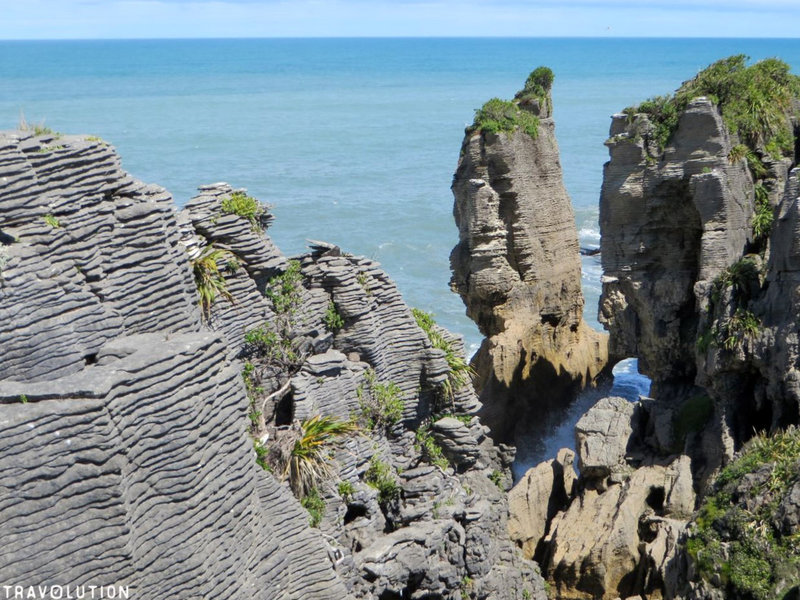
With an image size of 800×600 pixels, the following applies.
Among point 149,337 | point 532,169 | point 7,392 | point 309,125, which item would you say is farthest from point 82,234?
point 309,125

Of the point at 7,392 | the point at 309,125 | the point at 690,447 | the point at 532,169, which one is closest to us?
the point at 7,392

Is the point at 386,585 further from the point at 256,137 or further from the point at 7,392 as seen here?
the point at 256,137

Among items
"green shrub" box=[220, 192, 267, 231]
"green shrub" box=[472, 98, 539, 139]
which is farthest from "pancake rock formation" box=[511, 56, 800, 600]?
"green shrub" box=[220, 192, 267, 231]

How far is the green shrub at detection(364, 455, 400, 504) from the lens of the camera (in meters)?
18.8

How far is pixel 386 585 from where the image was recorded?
56.4 feet

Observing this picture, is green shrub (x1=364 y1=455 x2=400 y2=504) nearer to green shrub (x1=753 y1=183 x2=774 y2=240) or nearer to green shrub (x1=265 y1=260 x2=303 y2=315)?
green shrub (x1=265 y1=260 x2=303 y2=315)

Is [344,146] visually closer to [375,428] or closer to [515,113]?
[515,113]

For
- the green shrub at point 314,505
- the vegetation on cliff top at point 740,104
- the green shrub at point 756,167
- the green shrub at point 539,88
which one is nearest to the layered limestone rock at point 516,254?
the green shrub at point 539,88

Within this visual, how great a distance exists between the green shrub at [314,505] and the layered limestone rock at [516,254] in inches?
628

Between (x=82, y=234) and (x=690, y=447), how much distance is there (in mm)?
17280

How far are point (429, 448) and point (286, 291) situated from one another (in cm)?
468

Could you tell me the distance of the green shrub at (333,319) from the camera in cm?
1936

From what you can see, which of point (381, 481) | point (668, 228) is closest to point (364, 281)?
point (381, 481)

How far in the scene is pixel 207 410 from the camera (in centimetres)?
1345
